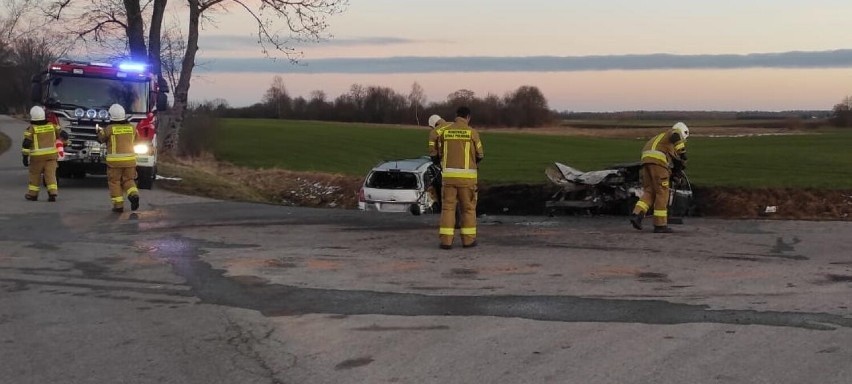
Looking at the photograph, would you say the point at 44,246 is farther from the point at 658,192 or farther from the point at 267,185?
the point at 267,185

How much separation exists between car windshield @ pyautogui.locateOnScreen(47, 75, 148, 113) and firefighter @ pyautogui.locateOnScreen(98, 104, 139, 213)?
425 centimetres

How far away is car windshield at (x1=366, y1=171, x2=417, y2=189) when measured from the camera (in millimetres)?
16469

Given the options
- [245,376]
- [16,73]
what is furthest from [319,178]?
[16,73]

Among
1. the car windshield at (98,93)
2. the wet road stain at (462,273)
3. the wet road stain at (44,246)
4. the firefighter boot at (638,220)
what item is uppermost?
the car windshield at (98,93)

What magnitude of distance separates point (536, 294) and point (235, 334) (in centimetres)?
274

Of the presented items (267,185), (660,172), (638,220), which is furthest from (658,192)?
(267,185)

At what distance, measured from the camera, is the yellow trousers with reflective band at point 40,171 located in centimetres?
1513

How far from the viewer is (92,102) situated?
57.6ft

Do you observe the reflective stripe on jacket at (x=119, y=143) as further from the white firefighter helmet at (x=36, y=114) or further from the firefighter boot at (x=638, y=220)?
the firefighter boot at (x=638, y=220)

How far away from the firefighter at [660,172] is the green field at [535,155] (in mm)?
7739

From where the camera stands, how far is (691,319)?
616cm

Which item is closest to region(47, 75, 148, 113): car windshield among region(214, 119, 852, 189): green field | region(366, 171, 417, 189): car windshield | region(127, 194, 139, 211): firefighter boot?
region(127, 194, 139, 211): firefighter boot

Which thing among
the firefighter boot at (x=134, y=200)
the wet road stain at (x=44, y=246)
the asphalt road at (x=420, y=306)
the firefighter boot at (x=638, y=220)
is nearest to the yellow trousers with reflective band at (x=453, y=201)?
the asphalt road at (x=420, y=306)

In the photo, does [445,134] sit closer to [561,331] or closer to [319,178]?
[561,331]
